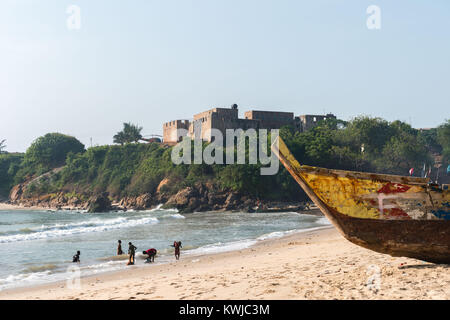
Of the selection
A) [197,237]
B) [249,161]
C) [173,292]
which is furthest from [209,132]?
[173,292]

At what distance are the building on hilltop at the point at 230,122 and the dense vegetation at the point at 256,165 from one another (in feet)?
11.8

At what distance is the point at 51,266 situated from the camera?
1495 cm

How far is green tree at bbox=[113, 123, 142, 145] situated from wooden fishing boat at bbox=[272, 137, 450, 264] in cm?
7575

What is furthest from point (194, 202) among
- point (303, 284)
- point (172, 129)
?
point (303, 284)

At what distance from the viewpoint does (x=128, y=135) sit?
8144cm

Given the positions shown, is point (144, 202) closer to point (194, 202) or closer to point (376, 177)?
point (194, 202)

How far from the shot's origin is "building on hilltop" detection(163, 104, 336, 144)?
60.0m

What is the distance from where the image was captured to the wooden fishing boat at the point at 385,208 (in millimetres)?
7438

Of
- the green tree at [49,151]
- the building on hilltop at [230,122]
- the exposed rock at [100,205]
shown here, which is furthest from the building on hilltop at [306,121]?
the green tree at [49,151]

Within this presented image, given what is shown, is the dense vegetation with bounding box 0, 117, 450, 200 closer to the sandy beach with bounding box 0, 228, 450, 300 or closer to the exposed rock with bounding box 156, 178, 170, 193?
A: the exposed rock with bounding box 156, 178, 170, 193

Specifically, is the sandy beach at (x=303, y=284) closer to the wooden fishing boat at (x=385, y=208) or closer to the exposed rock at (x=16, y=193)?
the wooden fishing boat at (x=385, y=208)

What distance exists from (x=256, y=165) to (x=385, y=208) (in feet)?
145

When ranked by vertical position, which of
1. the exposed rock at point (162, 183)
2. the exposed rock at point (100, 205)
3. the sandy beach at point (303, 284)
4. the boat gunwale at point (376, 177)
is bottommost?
the exposed rock at point (100, 205)
